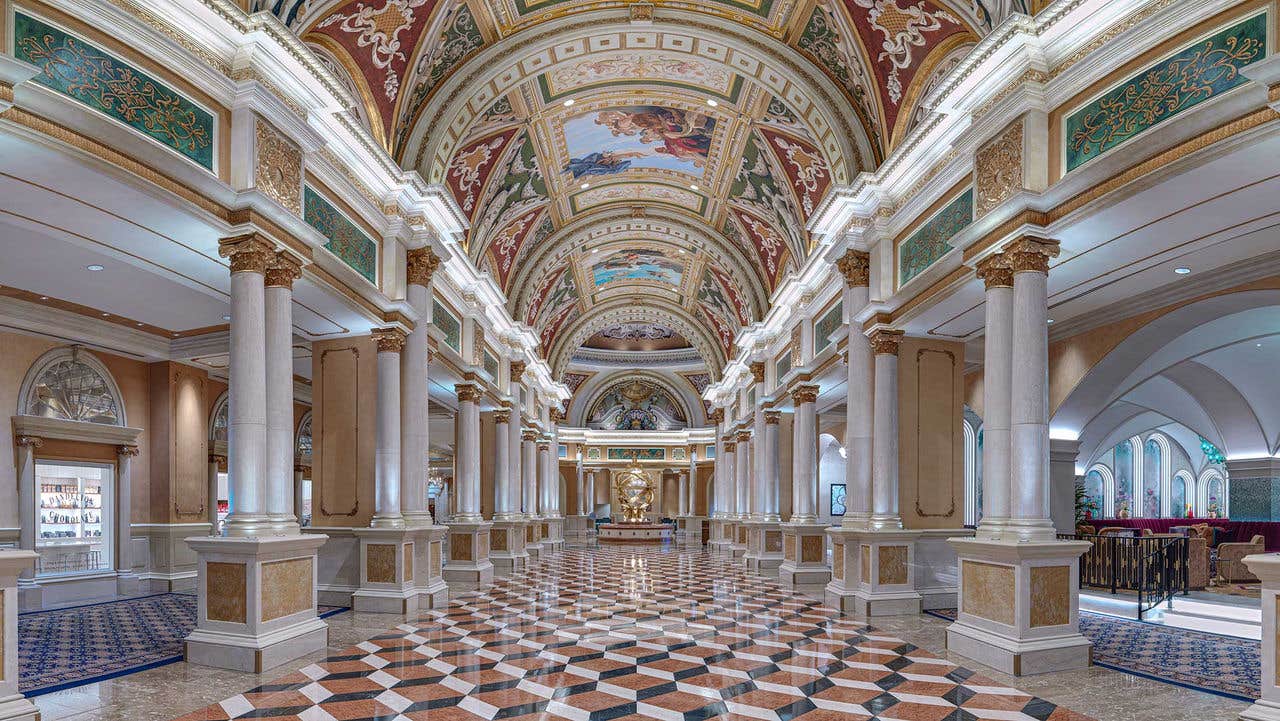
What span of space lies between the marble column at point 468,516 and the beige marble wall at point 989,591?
977 centimetres

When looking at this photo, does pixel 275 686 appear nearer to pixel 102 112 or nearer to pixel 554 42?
pixel 102 112

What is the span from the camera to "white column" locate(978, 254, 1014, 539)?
763 cm

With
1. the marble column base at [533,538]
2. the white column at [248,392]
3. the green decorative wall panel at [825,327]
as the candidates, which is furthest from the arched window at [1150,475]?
the white column at [248,392]

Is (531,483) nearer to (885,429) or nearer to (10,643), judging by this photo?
(885,429)

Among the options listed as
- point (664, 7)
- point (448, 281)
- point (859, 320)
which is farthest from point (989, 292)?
point (448, 281)

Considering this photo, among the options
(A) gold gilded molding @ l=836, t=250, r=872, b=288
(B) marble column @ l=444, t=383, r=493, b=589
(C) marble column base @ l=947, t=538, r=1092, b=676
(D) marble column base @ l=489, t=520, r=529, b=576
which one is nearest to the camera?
(C) marble column base @ l=947, t=538, r=1092, b=676

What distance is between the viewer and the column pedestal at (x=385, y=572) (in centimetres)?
1050

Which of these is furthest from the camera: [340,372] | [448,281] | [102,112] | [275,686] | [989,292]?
[448,281]

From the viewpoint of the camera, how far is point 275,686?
20.8 feet

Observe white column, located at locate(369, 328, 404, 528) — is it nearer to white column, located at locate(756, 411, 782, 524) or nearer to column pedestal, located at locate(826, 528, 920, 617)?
column pedestal, located at locate(826, 528, 920, 617)

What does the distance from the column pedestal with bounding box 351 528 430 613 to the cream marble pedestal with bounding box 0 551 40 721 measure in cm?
562

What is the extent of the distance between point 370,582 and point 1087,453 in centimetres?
1655

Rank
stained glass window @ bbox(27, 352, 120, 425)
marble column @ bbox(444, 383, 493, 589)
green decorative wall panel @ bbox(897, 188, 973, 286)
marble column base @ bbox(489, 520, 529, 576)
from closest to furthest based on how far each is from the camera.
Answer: green decorative wall panel @ bbox(897, 188, 973, 286) < stained glass window @ bbox(27, 352, 120, 425) < marble column @ bbox(444, 383, 493, 589) < marble column base @ bbox(489, 520, 529, 576)

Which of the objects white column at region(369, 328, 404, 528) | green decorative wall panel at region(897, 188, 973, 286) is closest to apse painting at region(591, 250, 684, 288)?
white column at region(369, 328, 404, 528)
